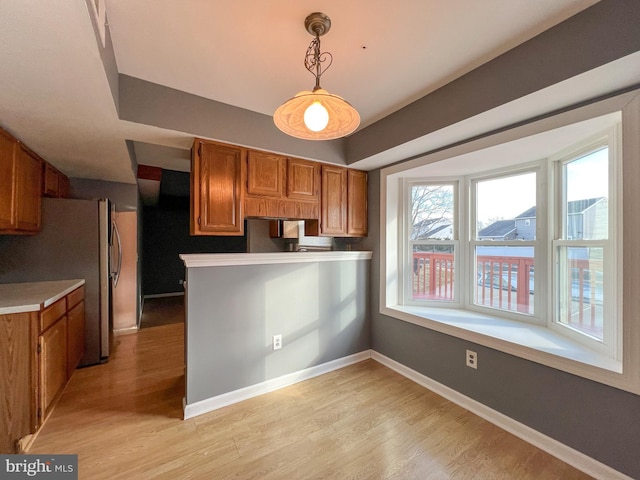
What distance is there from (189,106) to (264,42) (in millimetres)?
816

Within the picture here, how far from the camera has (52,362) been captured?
1994mm

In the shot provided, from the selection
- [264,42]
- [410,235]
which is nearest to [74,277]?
[264,42]

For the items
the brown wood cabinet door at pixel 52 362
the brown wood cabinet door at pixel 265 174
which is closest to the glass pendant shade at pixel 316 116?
the brown wood cabinet door at pixel 265 174

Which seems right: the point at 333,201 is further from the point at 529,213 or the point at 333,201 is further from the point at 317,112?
the point at 529,213

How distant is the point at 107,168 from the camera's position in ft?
9.78

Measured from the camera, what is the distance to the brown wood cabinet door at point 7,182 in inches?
76.9

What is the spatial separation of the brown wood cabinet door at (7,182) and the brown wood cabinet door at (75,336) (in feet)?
2.92

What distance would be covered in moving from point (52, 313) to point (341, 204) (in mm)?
2565

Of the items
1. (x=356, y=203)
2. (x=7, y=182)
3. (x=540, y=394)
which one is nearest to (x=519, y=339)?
(x=540, y=394)

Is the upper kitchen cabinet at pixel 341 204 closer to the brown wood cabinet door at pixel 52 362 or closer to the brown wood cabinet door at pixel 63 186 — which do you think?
the brown wood cabinet door at pixel 52 362

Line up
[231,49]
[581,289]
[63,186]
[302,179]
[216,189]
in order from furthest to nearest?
[63,186]
[302,179]
[216,189]
[581,289]
[231,49]

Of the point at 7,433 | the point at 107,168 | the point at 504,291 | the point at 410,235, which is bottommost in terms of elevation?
the point at 7,433

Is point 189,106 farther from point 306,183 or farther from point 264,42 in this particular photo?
point 306,183

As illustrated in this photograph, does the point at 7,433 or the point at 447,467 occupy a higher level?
the point at 7,433
